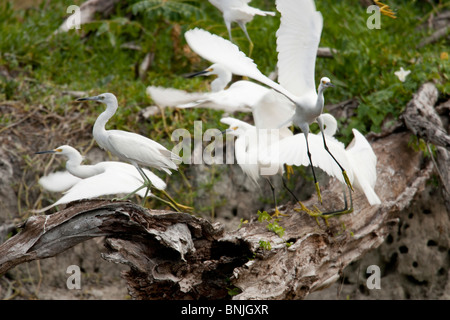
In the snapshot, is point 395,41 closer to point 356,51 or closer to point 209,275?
point 356,51

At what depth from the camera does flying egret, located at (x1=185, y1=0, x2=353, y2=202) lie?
9.78 ft

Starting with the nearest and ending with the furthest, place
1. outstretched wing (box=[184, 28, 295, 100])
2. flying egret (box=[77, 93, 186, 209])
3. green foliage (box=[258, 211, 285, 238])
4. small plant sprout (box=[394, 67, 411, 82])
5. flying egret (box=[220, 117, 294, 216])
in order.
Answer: flying egret (box=[77, 93, 186, 209])
outstretched wing (box=[184, 28, 295, 100])
green foliage (box=[258, 211, 285, 238])
flying egret (box=[220, 117, 294, 216])
small plant sprout (box=[394, 67, 411, 82])

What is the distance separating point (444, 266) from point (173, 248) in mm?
2497

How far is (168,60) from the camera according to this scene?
232 inches

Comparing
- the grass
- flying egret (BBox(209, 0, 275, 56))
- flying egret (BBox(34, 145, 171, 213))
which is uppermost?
flying egret (BBox(209, 0, 275, 56))

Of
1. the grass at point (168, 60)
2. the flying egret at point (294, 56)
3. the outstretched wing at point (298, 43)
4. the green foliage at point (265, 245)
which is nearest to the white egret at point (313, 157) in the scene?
the flying egret at point (294, 56)

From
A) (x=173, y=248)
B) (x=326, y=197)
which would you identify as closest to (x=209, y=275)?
(x=173, y=248)

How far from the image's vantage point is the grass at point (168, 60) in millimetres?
4586

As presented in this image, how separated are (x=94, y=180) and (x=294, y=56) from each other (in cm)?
126

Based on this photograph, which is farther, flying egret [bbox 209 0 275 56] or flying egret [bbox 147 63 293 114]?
flying egret [bbox 209 0 275 56]

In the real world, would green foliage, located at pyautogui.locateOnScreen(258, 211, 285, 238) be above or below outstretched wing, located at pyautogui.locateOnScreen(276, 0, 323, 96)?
below

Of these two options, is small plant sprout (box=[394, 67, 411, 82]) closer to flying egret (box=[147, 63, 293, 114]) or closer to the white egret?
the white egret

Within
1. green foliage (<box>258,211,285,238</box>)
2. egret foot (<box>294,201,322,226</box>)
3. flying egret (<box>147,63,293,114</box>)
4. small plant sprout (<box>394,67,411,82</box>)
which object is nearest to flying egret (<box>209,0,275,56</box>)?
flying egret (<box>147,63,293,114</box>)

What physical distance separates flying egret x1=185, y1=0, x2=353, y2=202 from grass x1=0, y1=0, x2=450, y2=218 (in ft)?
4.47
